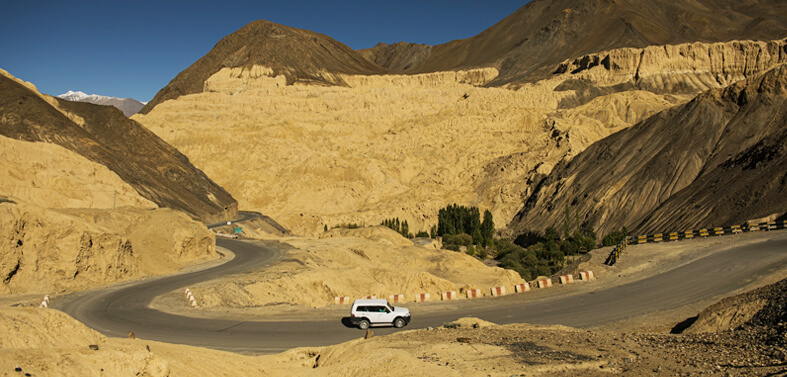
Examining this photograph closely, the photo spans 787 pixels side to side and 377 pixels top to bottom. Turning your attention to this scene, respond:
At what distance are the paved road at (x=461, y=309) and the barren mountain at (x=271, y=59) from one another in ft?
403

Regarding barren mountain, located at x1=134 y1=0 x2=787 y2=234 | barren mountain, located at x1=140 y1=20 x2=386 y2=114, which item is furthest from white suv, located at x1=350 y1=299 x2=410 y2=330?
barren mountain, located at x1=140 y1=20 x2=386 y2=114

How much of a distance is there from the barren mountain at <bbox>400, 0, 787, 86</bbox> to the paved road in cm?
11534

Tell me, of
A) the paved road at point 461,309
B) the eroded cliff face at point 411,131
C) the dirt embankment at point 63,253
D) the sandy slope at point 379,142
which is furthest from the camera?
the eroded cliff face at point 411,131

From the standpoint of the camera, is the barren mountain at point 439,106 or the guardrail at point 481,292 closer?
the guardrail at point 481,292

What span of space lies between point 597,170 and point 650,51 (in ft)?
217

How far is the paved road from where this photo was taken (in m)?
21.4

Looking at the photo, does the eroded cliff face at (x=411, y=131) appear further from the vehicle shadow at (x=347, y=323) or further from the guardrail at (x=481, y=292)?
the vehicle shadow at (x=347, y=323)

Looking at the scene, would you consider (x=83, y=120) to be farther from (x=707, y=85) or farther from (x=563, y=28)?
(x=563, y=28)

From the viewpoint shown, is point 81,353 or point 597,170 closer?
point 81,353

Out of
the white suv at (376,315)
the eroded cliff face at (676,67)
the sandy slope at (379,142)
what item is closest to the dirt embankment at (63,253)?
the white suv at (376,315)

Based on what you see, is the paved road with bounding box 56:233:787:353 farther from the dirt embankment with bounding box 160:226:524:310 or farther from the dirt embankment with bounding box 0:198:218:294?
the dirt embankment with bounding box 160:226:524:310

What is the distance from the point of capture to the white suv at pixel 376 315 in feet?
A: 74.2

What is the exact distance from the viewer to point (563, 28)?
16525 cm

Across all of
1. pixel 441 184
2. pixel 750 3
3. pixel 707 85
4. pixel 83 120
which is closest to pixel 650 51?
pixel 707 85
